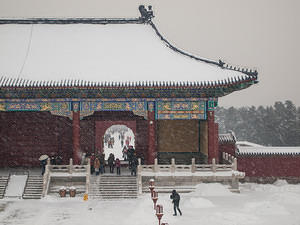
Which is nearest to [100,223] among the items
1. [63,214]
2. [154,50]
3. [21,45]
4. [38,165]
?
[63,214]

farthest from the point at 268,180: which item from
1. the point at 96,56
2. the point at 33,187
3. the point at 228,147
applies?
the point at 33,187

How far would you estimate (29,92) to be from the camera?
17.3 meters

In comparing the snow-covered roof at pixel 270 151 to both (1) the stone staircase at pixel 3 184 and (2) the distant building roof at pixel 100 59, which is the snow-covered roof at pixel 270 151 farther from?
(1) the stone staircase at pixel 3 184

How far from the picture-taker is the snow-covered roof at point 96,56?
17297mm

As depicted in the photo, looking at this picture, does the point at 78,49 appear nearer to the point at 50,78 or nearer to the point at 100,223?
the point at 50,78

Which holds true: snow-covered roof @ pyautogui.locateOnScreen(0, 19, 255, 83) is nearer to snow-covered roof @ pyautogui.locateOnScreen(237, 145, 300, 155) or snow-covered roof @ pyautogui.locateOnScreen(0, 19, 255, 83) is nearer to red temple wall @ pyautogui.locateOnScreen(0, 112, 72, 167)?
red temple wall @ pyautogui.locateOnScreen(0, 112, 72, 167)

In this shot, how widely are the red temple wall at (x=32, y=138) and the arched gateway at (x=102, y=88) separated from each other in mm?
55

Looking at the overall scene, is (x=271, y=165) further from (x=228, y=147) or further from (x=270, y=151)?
(x=228, y=147)

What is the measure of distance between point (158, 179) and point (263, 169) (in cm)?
793

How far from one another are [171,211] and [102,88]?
6.58 metres

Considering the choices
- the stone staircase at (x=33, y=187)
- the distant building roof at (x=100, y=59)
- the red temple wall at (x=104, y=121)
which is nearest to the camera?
the stone staircase at (x=33, y=187)

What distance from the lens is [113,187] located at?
1670 centimetres

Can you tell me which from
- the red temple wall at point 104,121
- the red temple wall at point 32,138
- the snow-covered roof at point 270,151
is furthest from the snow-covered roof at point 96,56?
the snow-covered roof at point 270,151

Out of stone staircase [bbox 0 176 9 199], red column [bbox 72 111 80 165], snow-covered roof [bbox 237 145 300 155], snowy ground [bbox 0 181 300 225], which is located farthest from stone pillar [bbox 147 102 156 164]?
stone staircase [bbox 0 176 9 199]
